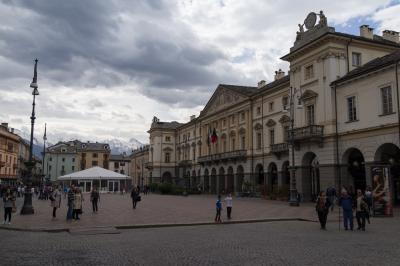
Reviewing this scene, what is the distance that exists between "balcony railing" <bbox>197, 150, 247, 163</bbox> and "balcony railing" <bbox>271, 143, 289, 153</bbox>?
8.40 meters

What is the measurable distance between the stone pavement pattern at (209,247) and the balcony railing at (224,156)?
Result: 136 feet

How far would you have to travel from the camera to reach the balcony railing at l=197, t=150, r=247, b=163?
199ft

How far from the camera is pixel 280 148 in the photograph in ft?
165

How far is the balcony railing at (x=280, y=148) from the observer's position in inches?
1942

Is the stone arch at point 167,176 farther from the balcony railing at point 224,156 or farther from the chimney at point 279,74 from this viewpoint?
the chimney at point 279,74

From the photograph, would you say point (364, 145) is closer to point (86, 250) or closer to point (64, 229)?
point (64, 229)

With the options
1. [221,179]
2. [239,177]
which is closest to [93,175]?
[239,177]

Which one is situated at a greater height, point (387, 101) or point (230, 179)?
point (387, 101)

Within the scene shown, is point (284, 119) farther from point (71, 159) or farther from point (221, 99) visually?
point (71, 159)

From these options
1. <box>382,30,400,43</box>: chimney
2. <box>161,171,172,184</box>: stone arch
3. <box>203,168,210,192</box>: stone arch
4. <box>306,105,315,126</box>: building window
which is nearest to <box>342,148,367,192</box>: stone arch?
<box>306,105,315,126</box>: building window

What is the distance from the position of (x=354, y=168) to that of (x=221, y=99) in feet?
117

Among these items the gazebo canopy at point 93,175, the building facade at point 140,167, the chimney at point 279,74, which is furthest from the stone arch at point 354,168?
the building facade at point 140,167

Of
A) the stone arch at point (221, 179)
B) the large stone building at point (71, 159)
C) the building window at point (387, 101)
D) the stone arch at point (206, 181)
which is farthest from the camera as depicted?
the large stone building at point (71, 159)

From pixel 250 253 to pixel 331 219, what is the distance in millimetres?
12820
